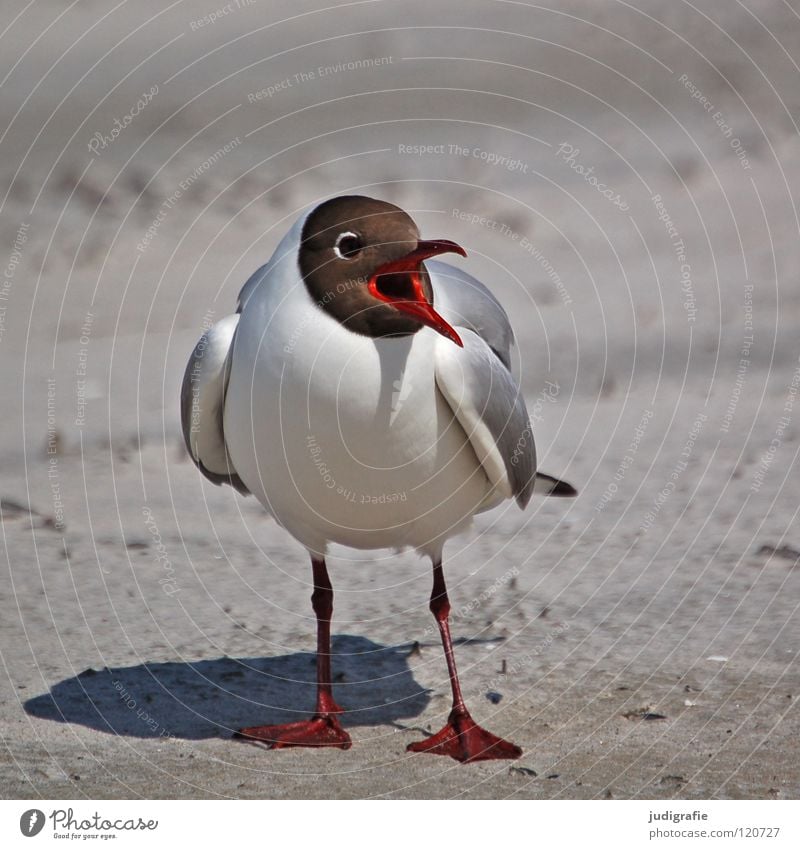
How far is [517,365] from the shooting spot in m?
6.96

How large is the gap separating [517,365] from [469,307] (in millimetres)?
2884

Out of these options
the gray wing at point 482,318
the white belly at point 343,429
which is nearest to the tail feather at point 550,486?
the gray wing at point 482,318

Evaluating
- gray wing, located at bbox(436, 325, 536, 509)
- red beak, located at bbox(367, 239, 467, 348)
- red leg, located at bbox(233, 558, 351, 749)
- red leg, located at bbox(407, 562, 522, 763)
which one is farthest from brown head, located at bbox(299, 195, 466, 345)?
red leg, located at bbox(407, 562, 522, 763)

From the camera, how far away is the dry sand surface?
13.3ft

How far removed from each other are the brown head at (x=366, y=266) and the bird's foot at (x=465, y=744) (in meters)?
1.10

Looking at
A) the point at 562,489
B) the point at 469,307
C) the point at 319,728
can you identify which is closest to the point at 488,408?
the point at 469,307

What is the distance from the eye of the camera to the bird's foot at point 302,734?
13.0ft

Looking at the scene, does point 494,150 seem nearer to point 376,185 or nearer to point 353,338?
point 376,185

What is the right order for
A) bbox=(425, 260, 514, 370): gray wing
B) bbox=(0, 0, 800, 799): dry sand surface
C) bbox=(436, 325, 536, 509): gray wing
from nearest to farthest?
bbox=(436, 325, 536, 509): gray wing, bbox=(425, 260, 514, 370): gray wing, bbox=(0, 0, 800, 799): dry sand surface

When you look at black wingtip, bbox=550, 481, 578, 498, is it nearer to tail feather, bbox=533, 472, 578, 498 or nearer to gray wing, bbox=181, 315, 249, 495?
tail feather, bbox=533, 472, 578, 498

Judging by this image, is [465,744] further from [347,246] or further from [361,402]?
[347,246]

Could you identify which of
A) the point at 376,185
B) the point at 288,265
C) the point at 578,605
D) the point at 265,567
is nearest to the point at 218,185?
the point at 376,185

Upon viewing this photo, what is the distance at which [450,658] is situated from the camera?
13.3 ft

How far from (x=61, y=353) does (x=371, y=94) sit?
3.05 m
